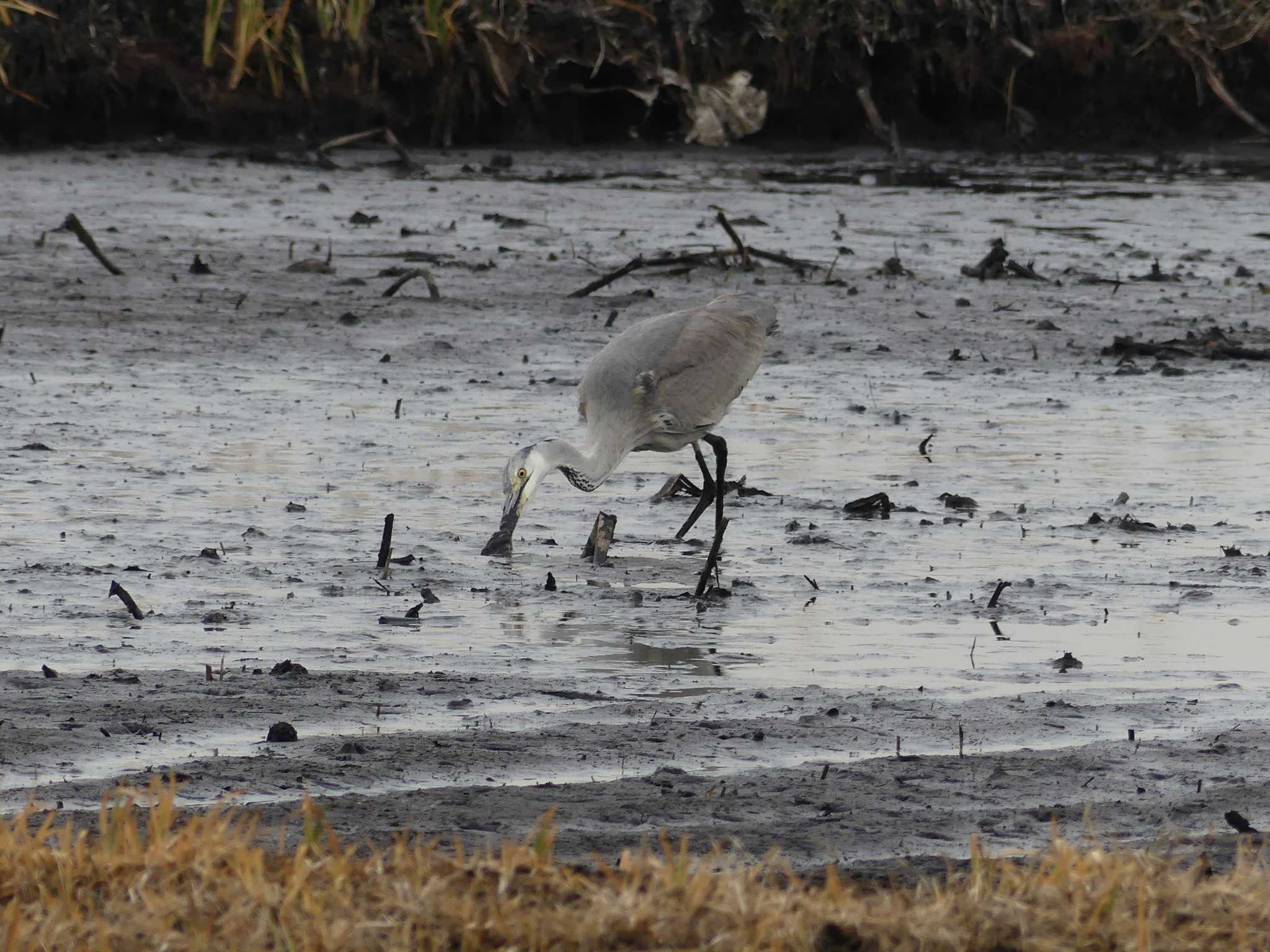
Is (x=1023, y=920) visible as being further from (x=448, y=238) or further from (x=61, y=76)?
(x=61, y=76)

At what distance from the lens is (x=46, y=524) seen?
678 centimetres

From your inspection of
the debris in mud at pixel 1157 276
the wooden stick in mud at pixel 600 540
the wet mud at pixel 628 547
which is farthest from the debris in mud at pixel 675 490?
the debris in mud at pixel 1157 276

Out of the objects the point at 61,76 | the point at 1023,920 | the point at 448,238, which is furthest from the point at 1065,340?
the point at 61,76

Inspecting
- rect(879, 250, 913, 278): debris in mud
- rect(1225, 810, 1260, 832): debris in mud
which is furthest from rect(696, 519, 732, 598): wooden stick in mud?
rect(879, 250, 913, 278): debris in mud

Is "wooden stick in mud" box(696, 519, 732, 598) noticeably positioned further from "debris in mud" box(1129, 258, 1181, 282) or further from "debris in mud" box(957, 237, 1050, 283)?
"debris in mud" box(1129, 258, 1181, 282)

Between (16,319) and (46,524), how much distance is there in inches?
155

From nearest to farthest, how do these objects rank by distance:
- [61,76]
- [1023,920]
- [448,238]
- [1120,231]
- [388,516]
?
[1023,920]
[388,516]
[448,238]
[1120,231]
[61,76]

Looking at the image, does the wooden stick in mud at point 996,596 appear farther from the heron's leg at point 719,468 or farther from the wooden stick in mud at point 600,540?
the wooden stick in mud at point 600,540

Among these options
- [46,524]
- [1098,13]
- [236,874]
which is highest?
[1098,13]

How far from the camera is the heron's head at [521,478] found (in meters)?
A: 6.48

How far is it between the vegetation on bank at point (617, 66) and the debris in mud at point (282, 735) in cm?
1241

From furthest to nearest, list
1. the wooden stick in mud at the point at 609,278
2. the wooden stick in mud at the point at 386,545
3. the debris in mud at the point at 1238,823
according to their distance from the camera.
A: the wooden stick in mud at the point at 609,278, the wooden stick in mud at the point at 386,545, the debris in mud at the point at 1238,823

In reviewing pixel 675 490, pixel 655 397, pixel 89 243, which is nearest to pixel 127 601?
pixel 655 397

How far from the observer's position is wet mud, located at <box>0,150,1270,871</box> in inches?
176
